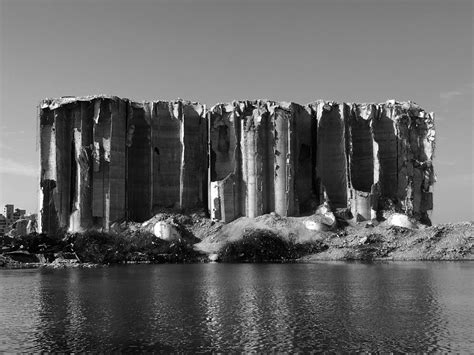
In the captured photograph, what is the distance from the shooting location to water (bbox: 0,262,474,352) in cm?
1889

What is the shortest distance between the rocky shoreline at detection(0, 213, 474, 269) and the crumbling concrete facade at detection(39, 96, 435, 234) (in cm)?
316

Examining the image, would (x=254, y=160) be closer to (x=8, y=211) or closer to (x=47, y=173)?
(x=47, y=173)

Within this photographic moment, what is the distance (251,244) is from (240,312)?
30308 mm

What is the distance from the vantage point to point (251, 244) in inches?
2147

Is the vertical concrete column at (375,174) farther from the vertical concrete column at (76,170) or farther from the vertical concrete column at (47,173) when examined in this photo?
the vertical concrete column at (47,173)

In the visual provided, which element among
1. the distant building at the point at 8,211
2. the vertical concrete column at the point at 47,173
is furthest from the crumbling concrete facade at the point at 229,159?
the distant building at the point at 8,211

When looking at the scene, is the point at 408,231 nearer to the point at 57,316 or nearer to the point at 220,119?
the point at 220,119

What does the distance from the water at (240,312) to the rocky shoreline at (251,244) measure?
13.6m

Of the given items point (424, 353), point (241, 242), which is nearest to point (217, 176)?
point (241, 242)

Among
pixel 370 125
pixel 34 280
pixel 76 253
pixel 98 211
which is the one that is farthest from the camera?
pixel 370 125

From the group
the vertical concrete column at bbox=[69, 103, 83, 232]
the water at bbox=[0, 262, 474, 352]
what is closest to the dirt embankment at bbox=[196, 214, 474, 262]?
the vertical concrete column at bbox=[69, 103, 83, 232]

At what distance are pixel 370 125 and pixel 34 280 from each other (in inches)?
1621

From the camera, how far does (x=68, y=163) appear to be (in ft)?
204

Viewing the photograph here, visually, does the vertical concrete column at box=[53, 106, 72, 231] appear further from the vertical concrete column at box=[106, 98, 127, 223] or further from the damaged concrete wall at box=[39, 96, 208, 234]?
the vertical concrete column at box=[106, 98, 127, 223]
